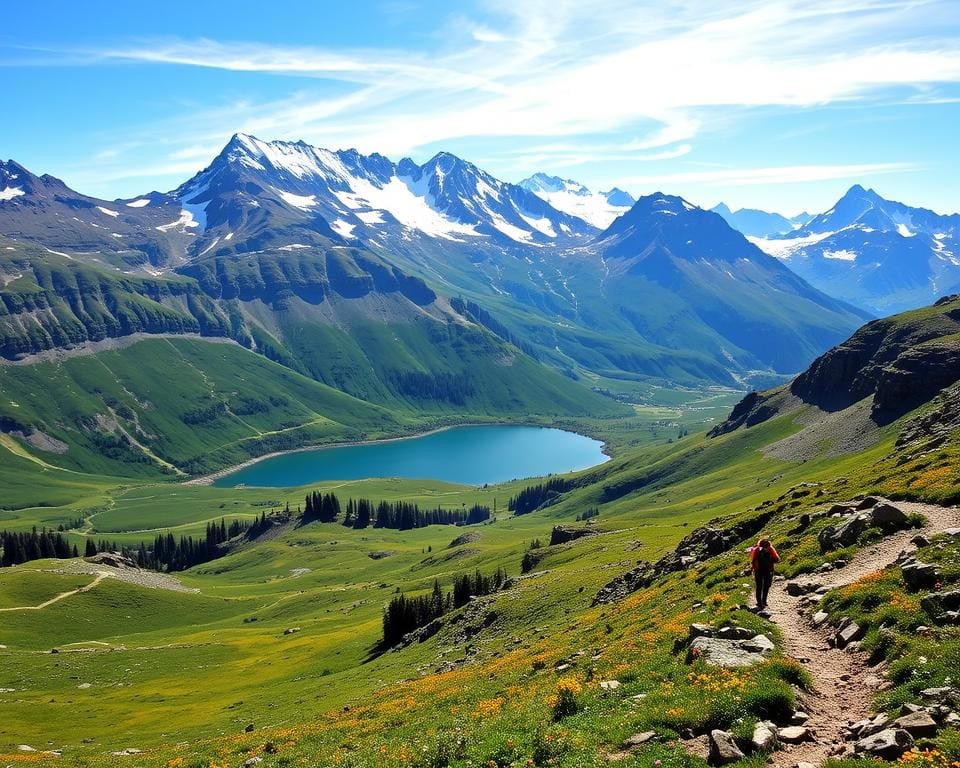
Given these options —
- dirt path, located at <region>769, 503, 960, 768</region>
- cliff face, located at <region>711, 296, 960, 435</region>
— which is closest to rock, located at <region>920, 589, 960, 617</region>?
dirt path, located at <region>769, 503, 960, 768</region>

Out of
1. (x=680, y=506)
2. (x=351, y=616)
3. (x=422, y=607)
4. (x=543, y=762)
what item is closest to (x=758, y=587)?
(x=543, y=762)

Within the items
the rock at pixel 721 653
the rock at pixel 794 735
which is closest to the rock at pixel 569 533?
the rock at pixel 721 653

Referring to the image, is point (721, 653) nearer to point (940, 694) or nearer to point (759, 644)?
point (759, 644)

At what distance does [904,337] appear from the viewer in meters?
188

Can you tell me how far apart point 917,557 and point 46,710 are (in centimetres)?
8690

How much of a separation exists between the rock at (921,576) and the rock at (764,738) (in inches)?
397

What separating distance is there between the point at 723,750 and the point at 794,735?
2.15m

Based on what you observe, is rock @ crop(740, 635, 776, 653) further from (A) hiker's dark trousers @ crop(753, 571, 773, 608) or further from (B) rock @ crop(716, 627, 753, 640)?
(A) hiker's dark trousers @ crop(753, 571, 773, 608)

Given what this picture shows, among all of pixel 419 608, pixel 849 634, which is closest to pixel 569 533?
pixel 419 608

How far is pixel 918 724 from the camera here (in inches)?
640

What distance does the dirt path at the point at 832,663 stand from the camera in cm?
1823

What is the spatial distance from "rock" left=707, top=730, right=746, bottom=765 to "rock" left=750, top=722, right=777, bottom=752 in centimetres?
50

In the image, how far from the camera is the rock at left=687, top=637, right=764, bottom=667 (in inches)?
910

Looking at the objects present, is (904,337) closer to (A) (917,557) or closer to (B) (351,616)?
(B) (351,616)
